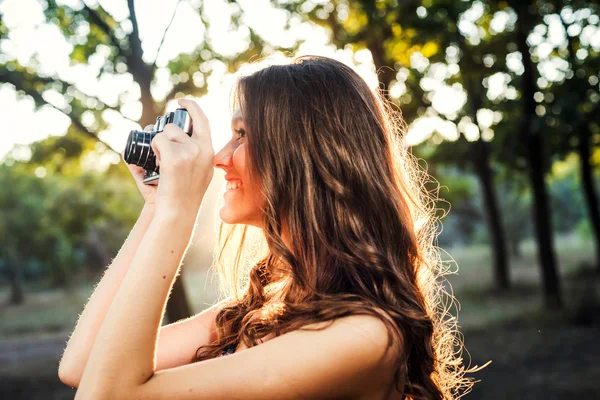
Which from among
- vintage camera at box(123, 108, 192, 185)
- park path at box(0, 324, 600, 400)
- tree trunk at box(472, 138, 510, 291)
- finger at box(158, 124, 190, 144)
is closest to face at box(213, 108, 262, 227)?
vintage camera at box(123, 108, 192, 185)

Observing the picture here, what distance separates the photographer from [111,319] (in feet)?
4.57

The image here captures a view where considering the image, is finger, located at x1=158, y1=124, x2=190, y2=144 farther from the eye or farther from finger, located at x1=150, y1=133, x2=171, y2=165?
the eye

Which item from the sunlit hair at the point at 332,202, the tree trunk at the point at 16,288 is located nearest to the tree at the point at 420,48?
the sunlit hair at the point at 332,202

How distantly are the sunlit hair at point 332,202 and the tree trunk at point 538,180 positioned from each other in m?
11.4

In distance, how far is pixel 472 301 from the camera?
16453mm

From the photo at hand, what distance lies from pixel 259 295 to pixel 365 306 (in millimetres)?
725

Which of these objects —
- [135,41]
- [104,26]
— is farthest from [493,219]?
Result: [104,26]

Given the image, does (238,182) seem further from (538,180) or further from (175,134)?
(538,180)

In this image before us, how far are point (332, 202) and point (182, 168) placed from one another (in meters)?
0.48

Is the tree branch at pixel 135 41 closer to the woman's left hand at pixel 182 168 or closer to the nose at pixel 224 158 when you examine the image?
the nose at pixel 224 158

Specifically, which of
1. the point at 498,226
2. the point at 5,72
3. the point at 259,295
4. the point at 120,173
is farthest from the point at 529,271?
the point at 259,295

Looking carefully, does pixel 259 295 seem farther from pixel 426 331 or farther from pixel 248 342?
pixel 426 331

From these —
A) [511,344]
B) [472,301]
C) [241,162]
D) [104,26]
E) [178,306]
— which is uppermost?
[104,26]

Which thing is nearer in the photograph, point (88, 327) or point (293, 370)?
point (293, 370)
